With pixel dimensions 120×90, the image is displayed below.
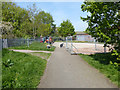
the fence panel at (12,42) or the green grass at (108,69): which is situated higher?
the fence panel at (12,42)

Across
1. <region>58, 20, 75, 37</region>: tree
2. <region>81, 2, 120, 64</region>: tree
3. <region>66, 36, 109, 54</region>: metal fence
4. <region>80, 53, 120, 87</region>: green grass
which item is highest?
<region>58, 20, 75, 37</region>: tree

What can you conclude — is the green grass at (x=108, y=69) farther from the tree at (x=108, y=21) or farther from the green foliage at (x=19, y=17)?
the green foliage at (x=19, y=17)

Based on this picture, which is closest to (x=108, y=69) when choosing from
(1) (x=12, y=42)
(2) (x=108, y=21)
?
(2) (x=108, y=21)

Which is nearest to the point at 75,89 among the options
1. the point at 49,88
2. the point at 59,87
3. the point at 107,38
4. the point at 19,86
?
the point at 59,87

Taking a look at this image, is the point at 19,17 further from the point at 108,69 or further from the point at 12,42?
the point at 108,69

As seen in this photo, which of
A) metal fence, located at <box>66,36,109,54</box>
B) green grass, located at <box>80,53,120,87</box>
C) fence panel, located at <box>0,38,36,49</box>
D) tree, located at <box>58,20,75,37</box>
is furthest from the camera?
tree, located at <box>58,20,75,37</box>

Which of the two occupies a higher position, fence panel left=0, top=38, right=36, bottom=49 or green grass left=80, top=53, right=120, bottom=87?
fence panel left=0, top=38, right=36, bottom=49

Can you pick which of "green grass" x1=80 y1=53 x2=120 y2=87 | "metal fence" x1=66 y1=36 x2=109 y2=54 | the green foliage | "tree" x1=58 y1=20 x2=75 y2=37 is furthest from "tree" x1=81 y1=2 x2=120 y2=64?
"tree" x1=58 y1=20 x2=75 y2=37

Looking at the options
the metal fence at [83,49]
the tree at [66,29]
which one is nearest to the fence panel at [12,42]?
the metal fence at [83,49]

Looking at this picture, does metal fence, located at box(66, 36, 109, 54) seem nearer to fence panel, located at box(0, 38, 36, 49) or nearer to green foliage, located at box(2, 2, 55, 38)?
fence panel, located at box(0, 38, 36, 49)

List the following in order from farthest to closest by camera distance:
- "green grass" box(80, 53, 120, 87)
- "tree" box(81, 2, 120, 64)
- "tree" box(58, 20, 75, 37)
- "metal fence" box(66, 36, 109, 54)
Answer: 1. "tree" box(58, 20, 75, 37)
2. "metal fence" box(66, 36, 109, 54)
3. "tree" box(81, 2, 120, 64)
4. "green grass" box(80, 53, 120, 87)

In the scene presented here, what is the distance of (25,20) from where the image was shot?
27.6 meters

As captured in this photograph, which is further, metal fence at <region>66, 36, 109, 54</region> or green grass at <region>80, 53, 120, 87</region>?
metal fence at <region>66, 36, 109, 54</region>

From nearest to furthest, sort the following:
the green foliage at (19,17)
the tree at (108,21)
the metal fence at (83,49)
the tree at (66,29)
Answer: the tree at (108,21) < the metal fence at (83,49) < the green foliage at (19,17) < the tree at (66,29)
